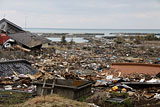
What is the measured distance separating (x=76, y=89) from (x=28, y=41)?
57.3 ft

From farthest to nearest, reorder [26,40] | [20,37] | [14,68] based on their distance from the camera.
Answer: [20,37] → [26,40] → [14,68]

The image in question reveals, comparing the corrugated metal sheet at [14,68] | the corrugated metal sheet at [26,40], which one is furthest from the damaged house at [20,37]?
the corrugated metal sheet at [14,68]

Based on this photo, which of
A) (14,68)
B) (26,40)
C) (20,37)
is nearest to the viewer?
(14,68)

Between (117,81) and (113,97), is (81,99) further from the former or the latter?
(117,81)

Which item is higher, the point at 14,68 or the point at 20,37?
the point at 20,37

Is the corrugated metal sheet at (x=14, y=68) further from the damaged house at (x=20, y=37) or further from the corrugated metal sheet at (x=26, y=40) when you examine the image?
the corrugated metal sheet at (x=26, y=40)

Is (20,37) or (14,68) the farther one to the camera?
(20,37)

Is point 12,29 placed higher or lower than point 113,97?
higher

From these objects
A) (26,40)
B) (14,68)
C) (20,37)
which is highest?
(20,37)

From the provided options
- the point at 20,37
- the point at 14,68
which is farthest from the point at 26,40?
the point at 14,68

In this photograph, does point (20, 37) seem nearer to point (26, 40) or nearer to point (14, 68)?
point (26, 40)

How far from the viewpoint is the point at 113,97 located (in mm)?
7848

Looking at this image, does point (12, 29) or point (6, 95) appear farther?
point (12, 29)

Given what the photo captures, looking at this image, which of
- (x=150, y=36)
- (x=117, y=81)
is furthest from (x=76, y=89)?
(x=150, y=36)
